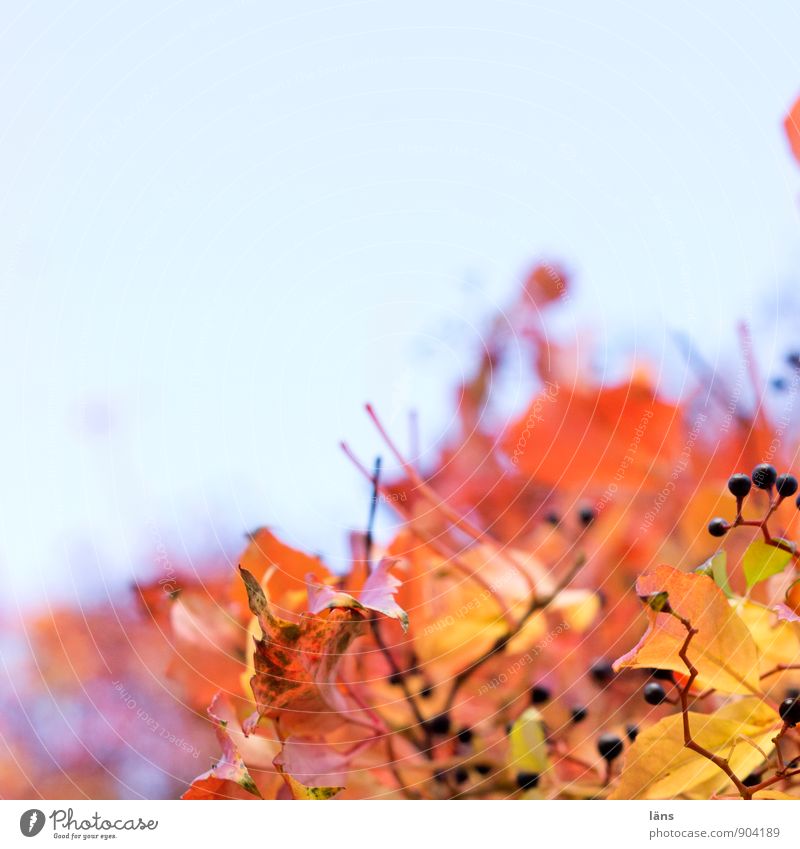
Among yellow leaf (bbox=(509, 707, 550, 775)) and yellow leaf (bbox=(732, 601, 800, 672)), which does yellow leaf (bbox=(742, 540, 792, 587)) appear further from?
yellow leaf (bbox=(509, 707, 550, 775))

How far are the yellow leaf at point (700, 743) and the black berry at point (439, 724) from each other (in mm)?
116

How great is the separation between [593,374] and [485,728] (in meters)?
0.28

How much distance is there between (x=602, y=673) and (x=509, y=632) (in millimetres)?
75

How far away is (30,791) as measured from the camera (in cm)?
65

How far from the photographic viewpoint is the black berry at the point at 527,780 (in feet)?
1.53

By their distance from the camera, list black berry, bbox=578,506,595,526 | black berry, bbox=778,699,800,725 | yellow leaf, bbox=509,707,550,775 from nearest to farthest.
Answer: black berry, bbox=778,699,800,725 < yellow leaf, bbox=509,707,550,775 < black berry, bbox=578,506,595,526

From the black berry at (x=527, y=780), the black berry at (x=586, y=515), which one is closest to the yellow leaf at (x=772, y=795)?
the black berry at (x=527, y=780)

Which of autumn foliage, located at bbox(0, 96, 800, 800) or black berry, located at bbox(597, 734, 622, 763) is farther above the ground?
autumn foliage, located at bbox(0, 96, 800, 800)

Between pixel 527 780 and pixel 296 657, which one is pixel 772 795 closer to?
pixel 527 780

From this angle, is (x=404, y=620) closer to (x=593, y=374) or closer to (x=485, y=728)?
(x=485, y=728)

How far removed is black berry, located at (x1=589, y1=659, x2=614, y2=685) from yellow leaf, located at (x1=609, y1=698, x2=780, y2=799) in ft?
0.49

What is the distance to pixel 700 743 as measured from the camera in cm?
40

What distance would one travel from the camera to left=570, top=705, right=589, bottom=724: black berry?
521 mm
